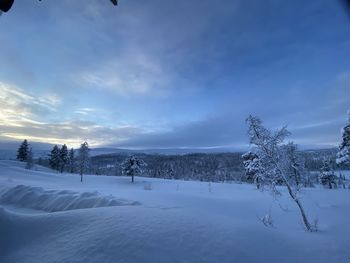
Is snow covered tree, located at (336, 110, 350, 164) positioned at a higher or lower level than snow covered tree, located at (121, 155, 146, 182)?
higher

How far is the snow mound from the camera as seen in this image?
10922 mm

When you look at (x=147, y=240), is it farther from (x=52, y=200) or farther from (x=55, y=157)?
(x=55, y=157)

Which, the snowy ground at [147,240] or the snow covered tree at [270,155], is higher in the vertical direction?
the snow covered tree at [270,155]

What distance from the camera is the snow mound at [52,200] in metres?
10.9

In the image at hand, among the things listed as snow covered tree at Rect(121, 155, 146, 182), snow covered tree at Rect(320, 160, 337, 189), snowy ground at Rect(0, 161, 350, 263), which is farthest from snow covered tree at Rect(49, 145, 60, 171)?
snowy ground at Rect(0, 161, 350, 263)

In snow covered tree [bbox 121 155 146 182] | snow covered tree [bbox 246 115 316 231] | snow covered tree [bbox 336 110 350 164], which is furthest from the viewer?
snow covered tree [bbox 121 155 146 182]

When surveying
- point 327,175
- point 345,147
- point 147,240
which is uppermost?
point 345,147

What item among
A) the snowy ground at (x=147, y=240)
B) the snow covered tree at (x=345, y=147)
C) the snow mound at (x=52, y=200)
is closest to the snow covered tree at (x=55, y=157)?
the snow mound at (x=52, y=200)

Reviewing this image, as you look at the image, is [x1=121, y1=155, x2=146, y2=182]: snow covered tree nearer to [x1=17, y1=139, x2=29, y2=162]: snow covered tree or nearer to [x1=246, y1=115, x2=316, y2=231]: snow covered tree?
[x1=17, y1=139, x2=29, y2=162]: snow covered tree

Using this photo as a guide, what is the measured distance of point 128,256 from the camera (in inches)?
203

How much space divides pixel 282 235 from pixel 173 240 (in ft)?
11.9

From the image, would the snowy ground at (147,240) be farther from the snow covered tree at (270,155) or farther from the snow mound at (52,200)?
the snow covered tree at (270,155)

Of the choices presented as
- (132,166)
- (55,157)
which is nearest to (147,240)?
(132,166)

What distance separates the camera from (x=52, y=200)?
1179 centimetres
